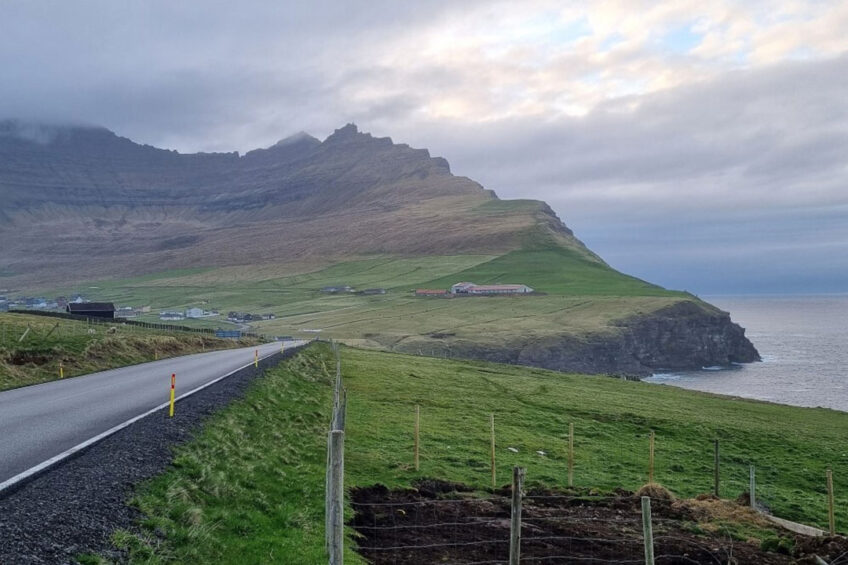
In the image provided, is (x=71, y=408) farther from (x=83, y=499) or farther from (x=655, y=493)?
(x=655, y=493)

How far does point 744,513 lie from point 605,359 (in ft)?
424

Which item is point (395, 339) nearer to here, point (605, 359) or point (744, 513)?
point (605, 359)

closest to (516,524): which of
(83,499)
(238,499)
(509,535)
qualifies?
(509,535)

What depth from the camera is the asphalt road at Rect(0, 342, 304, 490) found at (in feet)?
47.9

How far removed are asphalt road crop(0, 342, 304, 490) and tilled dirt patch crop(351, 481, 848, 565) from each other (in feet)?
24.9

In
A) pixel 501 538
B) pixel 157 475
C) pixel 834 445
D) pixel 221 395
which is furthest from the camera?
pixel 834 445

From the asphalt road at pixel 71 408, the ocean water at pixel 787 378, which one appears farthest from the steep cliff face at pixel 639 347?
the asphalt road at pixel 71 408

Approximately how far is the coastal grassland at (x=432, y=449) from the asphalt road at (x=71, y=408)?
2.87 metres

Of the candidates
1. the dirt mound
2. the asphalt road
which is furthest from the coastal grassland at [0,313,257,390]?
the dirt mound

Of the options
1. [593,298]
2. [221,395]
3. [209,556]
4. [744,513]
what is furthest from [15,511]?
[593,298]

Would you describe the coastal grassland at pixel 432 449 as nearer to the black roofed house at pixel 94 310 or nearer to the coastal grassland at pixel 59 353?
the coastal grassland at pixel 59 353

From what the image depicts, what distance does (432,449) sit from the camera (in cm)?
2605

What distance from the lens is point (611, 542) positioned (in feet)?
49.0

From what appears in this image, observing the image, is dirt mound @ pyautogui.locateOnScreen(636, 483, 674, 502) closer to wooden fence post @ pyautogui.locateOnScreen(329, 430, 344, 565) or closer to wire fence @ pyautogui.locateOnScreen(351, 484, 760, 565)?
wire fence @ pyautogui.locateOnScreen(351, 484, 760, 565)
